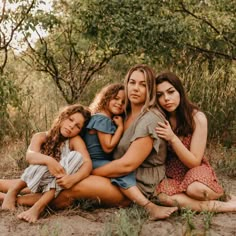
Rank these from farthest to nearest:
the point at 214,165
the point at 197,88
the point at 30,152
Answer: the point at 197,88 → the point at 214,165 → the point at 30,152

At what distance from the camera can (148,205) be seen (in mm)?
3621

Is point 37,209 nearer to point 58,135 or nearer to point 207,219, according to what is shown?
point 58,135

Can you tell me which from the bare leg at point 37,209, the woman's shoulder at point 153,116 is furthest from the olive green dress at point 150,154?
the bare leg at point 37,209

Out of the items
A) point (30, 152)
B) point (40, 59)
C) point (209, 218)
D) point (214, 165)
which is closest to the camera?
point (209, 218)

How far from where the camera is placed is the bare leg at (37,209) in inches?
141

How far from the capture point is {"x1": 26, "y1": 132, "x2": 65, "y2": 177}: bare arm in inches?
144

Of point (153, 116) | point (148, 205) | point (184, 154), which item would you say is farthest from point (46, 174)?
point (184, 154)

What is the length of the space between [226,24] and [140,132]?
3791 mm

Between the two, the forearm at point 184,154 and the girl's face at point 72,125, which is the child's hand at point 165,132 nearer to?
the forearm at point 184,154

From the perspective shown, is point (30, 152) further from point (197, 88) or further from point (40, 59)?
point (40, 59)

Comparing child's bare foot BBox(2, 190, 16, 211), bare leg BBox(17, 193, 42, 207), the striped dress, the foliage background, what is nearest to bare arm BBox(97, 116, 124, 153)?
the striped dress

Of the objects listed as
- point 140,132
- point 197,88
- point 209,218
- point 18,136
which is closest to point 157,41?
point 197,88

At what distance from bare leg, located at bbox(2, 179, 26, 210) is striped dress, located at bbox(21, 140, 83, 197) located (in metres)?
0.11

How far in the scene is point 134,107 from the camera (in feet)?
12.8
